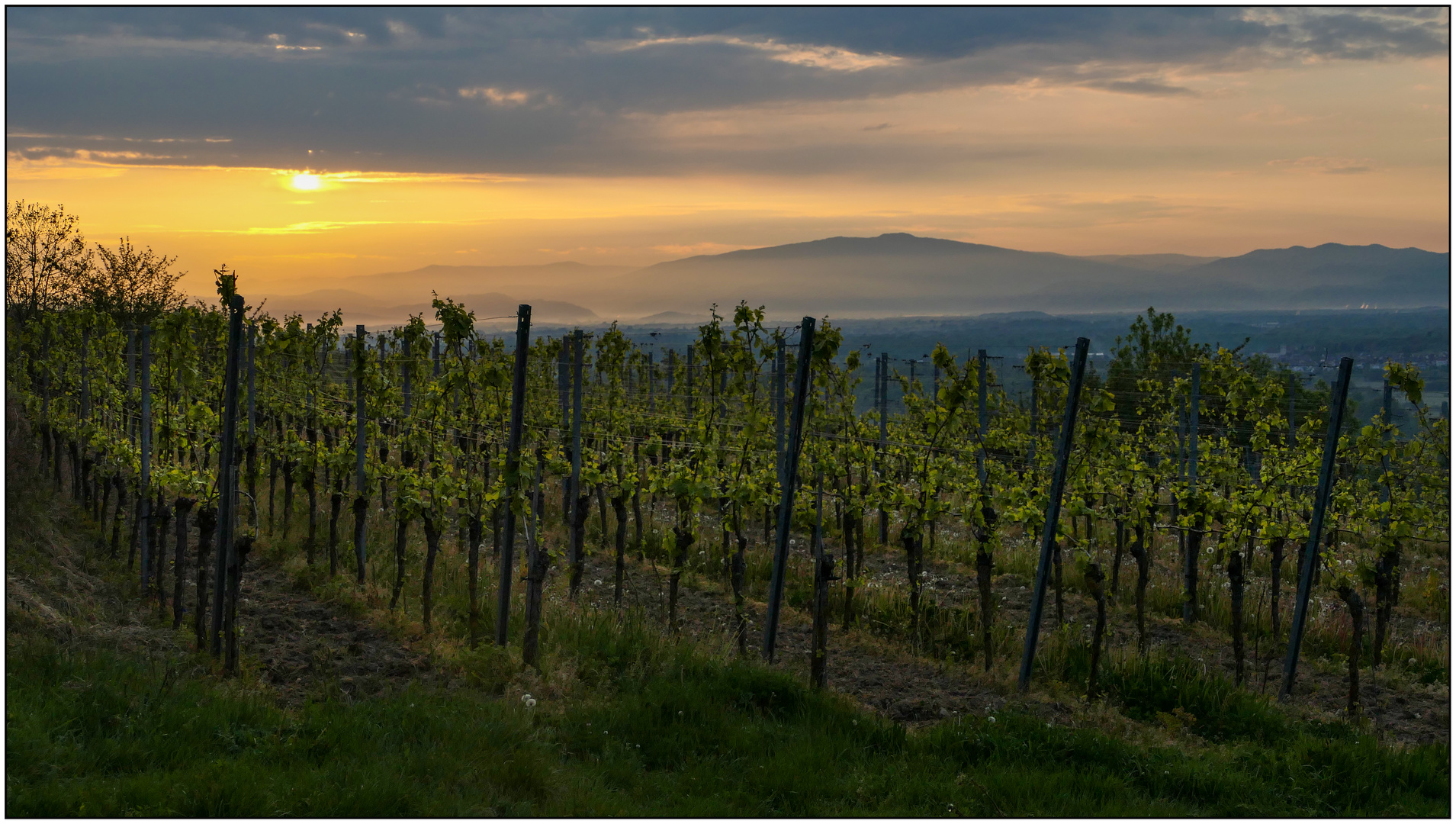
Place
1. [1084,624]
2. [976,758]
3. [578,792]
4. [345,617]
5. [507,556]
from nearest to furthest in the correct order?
1. [578,792]
2. [976,758]
3. [507,556]
4. [345,617]
5. [1084,624]

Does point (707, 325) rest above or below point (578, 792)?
above

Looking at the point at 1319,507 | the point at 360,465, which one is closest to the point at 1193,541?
the point at 1319,507

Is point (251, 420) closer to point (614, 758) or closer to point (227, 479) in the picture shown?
point (227, 479)

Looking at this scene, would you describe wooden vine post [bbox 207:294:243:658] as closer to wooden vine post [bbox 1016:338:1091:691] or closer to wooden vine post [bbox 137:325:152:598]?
wooden vine post [bbox 137:325:152:598]

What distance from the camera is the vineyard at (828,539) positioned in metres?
8.91

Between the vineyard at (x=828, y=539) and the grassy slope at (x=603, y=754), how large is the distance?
2.21 ft

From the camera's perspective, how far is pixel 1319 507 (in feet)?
29.5

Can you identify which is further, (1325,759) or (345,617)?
(345,617)

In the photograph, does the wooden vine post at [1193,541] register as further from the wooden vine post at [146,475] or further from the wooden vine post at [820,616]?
the wooden vine post at [146,475]

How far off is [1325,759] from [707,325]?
22.6 ft

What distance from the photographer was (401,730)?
6785 millimetres

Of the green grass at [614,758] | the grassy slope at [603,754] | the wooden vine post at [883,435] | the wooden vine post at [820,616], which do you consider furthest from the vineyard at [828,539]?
the green grass at [614,758]

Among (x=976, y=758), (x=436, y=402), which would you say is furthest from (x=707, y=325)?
(x=976, y=758)

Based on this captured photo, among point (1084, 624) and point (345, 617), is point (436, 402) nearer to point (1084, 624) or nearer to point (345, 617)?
point (345, 617)
